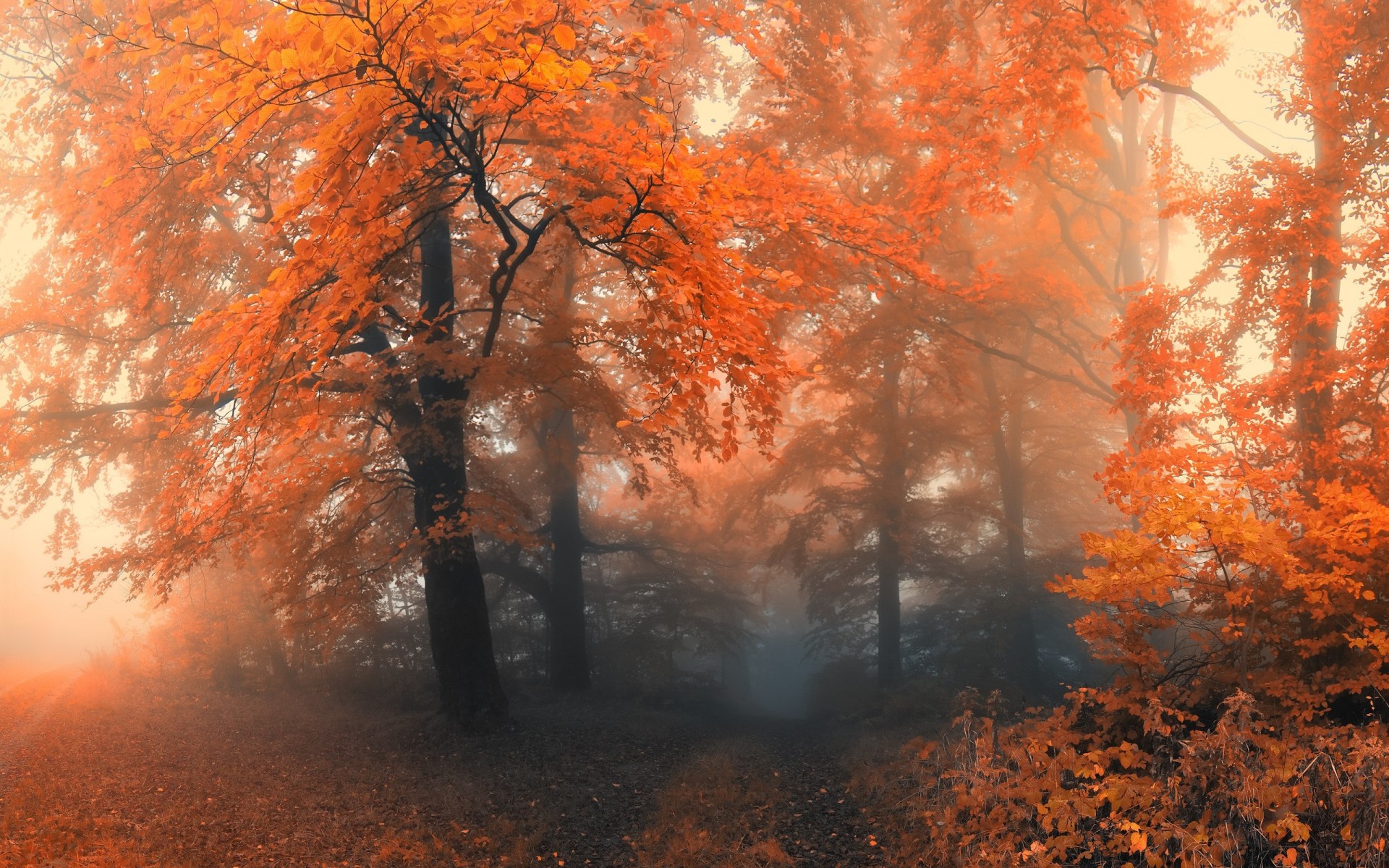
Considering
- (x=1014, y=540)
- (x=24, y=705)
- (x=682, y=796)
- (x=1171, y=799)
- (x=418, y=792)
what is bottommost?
(x=682, y=796)

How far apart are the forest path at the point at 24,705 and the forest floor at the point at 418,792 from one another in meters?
0.07

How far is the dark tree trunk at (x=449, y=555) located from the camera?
865 cm

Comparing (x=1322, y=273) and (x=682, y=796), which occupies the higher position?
(x=1322, y=273)

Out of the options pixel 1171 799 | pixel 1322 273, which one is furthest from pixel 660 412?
pixel 1322 273

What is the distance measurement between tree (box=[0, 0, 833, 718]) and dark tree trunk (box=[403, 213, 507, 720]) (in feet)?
0.11

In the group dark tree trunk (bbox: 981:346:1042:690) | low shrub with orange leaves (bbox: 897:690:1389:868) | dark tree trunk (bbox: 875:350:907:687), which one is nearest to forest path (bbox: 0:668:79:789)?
low shrub with orange leaves (bbox: 897:690:1389:868)

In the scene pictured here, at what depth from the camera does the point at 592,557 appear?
18.1 meters

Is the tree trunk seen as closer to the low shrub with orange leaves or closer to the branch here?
the branch

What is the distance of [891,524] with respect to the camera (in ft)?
47.9

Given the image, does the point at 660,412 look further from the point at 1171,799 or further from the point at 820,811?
the point at 820,811

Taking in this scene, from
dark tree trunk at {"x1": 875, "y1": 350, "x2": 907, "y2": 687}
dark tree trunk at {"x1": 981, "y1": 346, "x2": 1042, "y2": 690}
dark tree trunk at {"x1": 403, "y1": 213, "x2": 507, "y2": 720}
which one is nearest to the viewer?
dark tree trunk at {"x1": 403, "y1": 213, "x2": 507, "y2": 720}

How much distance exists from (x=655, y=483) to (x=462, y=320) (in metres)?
6.02

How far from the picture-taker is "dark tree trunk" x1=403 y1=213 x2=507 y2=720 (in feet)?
28.4

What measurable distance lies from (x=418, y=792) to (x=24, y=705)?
898 centimetres
